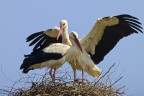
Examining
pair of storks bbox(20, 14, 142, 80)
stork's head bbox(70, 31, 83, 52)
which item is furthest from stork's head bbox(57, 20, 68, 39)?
stork's head bbox(70, 31, 83, 52)

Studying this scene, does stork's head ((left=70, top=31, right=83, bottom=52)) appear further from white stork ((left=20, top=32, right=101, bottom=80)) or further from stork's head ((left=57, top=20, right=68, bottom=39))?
stork's head ((left=57, top=20, right=68, bottom=39))

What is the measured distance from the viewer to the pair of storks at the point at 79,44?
12297 mm

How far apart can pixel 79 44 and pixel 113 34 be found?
111cm

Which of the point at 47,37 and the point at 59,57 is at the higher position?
the point at 47,37

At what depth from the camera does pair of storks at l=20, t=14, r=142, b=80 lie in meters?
12.3

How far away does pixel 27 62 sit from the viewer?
12289 mm

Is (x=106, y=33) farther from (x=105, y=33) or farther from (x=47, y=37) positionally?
(x=47, y=37)

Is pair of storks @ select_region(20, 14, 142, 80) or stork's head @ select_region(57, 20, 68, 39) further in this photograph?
stork's head @ select_region(57, 20, 68, 39)

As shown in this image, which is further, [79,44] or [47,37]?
[47,37]

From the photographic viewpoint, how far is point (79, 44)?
12.5 metres

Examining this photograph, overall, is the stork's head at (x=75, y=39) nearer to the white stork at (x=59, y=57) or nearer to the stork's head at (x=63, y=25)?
the white stork at (x=59, y=57)

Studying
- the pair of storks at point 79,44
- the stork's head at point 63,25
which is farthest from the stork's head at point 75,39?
the stork's head at point 63,25

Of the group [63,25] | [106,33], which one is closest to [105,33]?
[106,33]

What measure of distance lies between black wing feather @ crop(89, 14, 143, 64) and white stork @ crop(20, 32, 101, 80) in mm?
741
